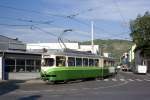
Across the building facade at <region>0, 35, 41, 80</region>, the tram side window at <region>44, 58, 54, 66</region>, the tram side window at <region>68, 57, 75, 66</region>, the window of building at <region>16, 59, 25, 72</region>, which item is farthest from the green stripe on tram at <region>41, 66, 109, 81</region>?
the window of building at <region>16, 59, 25, 72</region>

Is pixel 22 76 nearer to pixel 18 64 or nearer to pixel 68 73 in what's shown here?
pixel 18 64

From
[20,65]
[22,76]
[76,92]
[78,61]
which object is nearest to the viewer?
[76,92]

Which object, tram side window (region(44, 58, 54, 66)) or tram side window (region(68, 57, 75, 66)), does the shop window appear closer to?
tram side window (region(68, 57, 75, 66))

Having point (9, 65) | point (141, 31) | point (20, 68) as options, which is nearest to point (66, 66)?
point (9, 65)

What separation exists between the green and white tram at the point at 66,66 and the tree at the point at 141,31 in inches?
1954

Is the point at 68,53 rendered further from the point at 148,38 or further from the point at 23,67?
the point at 148,38

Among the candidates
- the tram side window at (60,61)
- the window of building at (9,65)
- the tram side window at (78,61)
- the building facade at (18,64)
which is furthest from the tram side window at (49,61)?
the window of building at (9,65)

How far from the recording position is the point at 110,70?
174ft

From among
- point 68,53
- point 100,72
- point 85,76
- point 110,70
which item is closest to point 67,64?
point 68,53

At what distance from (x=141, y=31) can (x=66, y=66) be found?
5639 centimetres

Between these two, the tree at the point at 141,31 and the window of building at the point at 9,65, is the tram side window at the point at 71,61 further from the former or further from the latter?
the tree at the point at 141,31

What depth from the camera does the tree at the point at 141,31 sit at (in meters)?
91.4

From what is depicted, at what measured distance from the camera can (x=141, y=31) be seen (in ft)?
302

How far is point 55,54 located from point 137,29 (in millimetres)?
57050
